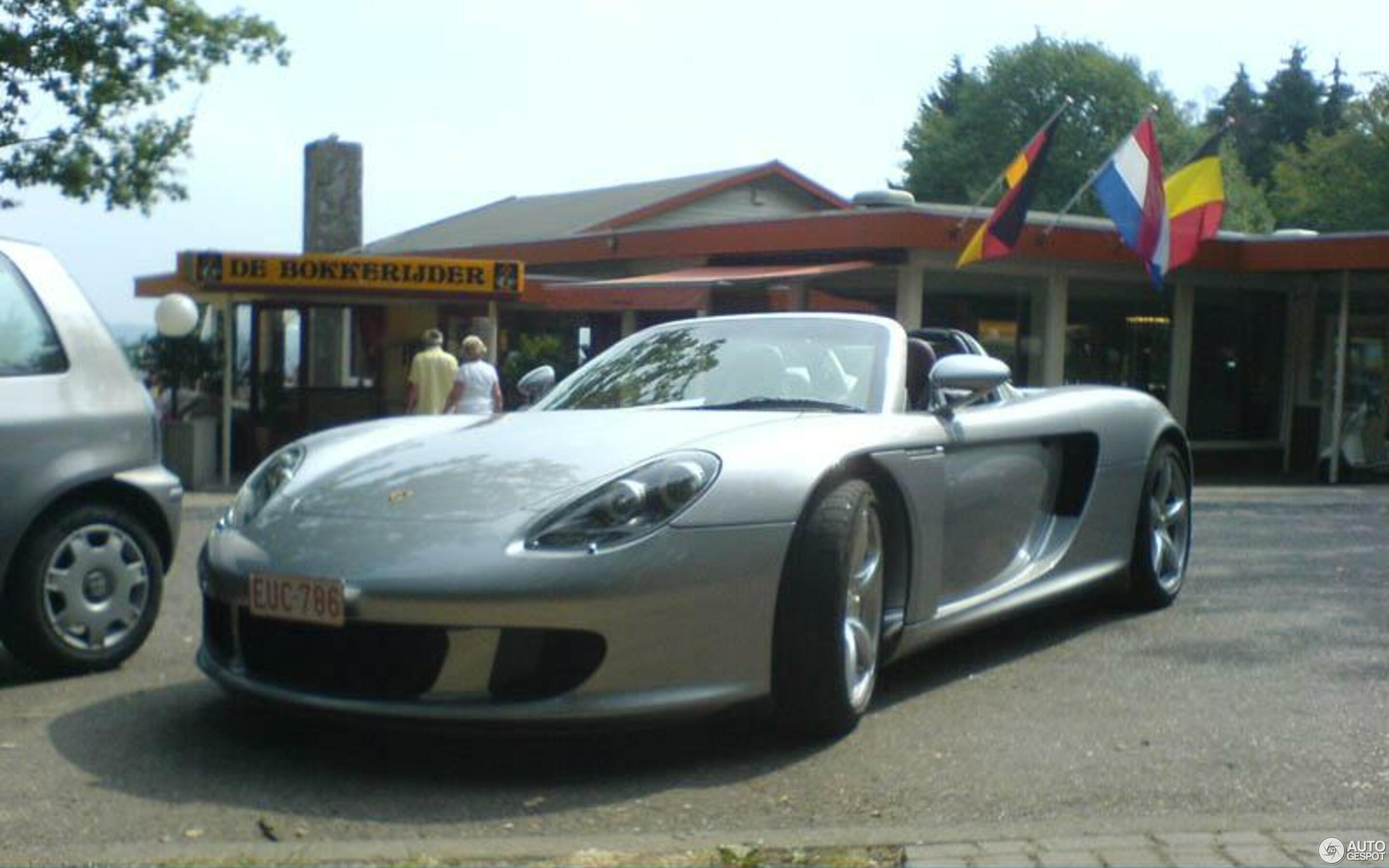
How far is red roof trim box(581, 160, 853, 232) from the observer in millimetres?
34625

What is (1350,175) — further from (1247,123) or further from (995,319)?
(995,319)

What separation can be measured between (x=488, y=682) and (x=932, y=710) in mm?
1635

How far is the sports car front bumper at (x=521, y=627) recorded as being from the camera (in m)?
4.40

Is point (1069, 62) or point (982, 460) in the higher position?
point (1069, 62)

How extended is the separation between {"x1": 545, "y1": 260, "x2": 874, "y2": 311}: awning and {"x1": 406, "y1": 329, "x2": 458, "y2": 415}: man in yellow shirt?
4.47 metres

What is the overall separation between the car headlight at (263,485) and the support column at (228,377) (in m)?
12.0

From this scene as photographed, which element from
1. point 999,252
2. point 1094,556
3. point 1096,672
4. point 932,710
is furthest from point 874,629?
point 999,252

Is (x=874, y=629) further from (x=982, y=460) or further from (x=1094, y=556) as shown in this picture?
(x=1094, y=556)

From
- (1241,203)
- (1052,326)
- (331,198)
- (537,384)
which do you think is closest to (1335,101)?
(1241,203)

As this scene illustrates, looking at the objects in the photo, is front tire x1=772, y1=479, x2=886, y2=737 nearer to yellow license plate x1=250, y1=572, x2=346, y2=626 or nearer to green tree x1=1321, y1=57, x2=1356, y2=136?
yellow license plate x1=250, y1=572, x2=346, y2=626

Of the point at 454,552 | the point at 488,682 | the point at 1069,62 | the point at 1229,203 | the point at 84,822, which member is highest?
the point at 1069,62

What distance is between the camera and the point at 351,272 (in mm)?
17859

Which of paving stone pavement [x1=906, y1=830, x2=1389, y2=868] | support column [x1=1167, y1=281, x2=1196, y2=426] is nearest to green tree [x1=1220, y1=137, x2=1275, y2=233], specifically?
support column [x1=1167, y1=281, x2=1196, y2=426]

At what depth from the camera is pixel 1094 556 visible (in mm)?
6844
